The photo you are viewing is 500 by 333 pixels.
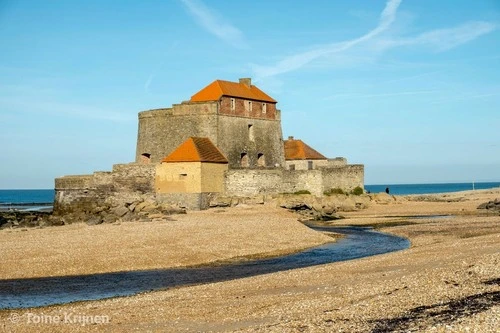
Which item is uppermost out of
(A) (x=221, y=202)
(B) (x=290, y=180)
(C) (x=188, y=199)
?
(B) (x=290, y=180)

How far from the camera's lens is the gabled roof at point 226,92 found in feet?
144

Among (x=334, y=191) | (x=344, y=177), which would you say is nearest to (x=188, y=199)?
(x=334, y=191)

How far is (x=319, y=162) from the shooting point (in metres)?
51.7

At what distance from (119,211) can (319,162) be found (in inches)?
867

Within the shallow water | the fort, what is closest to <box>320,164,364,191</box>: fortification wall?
the fort

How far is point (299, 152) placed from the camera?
51.5 m

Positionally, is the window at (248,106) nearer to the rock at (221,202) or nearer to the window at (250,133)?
the window at (250,133)

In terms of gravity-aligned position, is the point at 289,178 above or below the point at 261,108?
below

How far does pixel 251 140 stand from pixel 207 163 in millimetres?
7211

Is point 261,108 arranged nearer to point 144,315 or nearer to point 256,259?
point 256,259

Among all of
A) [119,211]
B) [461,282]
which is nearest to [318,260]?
[461,282]

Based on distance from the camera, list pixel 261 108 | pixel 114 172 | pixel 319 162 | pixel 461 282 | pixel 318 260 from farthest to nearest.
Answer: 1. pixel 319 162
2. pixel 261 108
3. pixel 114 172
4. pixel 318 260
5. pixel 461 282

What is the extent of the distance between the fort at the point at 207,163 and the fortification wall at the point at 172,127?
0.07 meters

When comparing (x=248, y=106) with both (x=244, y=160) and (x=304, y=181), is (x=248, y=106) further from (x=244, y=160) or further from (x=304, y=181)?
(x=304, y=181)
